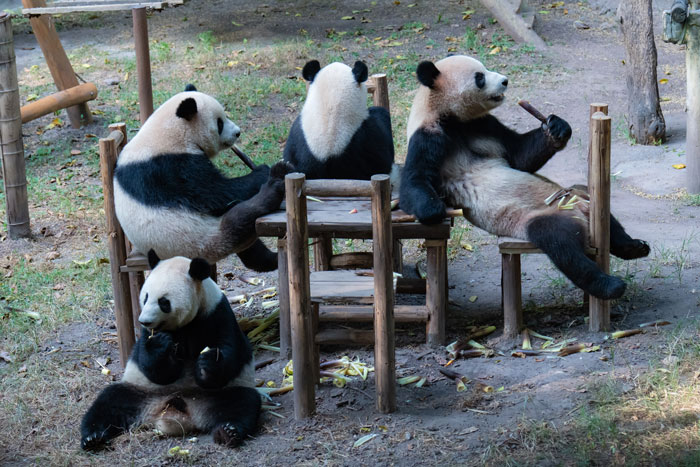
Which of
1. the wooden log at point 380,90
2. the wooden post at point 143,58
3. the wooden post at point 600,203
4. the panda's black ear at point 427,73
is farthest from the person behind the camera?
the wooden post at point 143,58

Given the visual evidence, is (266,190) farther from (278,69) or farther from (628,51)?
(278,69)

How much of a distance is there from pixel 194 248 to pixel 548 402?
87.3 inches

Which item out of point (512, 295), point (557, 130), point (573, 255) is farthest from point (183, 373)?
point (557, 130)

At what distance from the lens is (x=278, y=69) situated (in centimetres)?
1026

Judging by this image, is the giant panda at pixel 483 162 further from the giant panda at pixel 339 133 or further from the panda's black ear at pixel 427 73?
the giant panda at pixel 339 133

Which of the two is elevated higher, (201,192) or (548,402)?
(201,192)

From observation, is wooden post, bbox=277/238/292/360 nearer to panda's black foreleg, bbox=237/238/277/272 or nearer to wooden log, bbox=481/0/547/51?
panda's black foreleg, bbox=237/238/277/272

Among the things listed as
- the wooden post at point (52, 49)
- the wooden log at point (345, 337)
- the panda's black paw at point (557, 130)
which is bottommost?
the wooden log at point (345, 337)

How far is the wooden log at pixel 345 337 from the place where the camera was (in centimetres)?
444

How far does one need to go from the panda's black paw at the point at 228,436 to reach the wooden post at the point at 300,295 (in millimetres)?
326

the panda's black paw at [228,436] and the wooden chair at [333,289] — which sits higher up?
the wooden chair at [333,289]

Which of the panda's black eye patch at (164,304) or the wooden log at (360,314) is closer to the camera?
the panda's black eye patch at (164,304)

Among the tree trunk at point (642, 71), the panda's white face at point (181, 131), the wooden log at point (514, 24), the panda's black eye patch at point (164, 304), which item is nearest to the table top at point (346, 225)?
the panda's white face at point (181, 131)

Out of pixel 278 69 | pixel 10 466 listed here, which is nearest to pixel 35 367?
pixel 10 466
